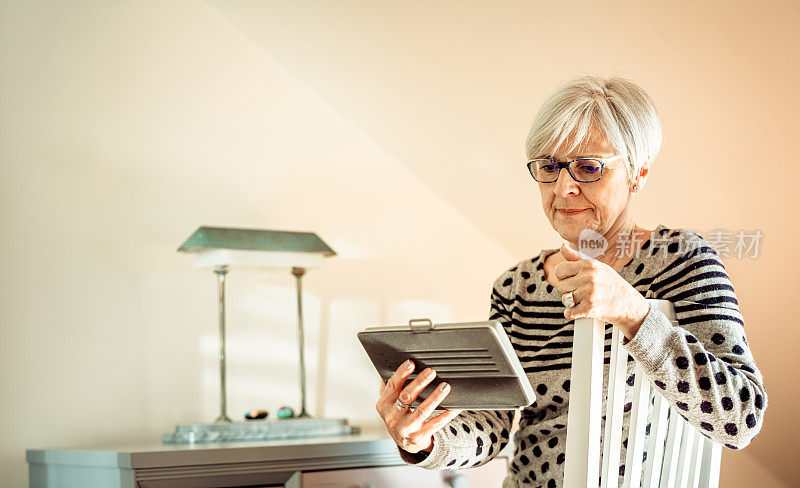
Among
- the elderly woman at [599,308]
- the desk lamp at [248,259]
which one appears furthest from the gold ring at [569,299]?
the desk lamp at [248,259]

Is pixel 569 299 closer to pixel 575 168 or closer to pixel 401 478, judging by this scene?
pixel 575 168

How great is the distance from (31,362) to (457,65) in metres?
1.24

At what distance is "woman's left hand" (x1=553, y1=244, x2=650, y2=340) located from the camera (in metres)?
0.91

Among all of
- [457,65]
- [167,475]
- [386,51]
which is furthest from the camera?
[386,51]

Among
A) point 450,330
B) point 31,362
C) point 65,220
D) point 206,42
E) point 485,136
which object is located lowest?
point 31,362

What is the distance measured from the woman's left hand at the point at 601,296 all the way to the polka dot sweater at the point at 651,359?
2 centimetres

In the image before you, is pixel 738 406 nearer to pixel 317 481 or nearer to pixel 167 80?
pixel 317 481

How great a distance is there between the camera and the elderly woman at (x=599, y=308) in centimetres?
97

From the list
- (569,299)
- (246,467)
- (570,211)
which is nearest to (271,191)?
(246,467)

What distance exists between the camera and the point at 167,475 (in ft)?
5.40

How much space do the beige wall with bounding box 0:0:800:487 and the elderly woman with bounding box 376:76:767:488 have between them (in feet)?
1.21

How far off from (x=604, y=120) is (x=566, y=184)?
104 mm

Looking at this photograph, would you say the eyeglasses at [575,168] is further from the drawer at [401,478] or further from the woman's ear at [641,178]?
the drawer at [401,478]

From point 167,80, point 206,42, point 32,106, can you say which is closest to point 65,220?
point 32,106
